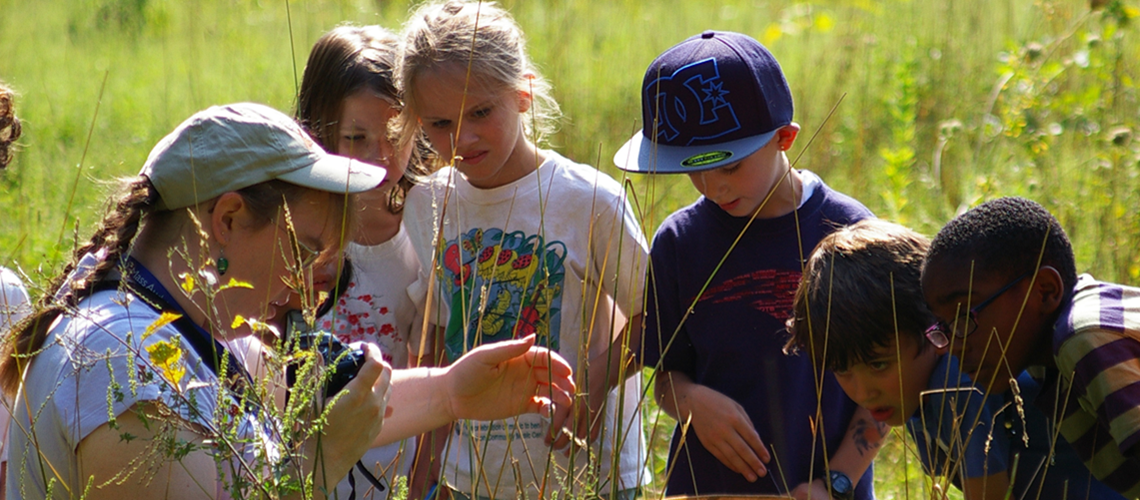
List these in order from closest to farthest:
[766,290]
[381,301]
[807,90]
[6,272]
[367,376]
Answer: [367,376]
[766,290]
[6,272]
[381,301]
[807,90]

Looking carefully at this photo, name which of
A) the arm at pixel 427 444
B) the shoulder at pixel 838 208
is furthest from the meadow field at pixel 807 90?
the arm at pixel 427 444

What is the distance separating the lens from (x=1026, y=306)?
5.43ft

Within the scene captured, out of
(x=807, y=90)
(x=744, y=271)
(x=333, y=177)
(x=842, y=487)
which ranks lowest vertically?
(x=807, y=90)

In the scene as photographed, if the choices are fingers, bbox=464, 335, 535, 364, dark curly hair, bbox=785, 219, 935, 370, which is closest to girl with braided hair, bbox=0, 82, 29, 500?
fingers, bbox=464, 335, 535, 364

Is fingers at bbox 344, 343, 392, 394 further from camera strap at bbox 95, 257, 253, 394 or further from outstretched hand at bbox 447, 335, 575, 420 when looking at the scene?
outstretched hand at bbox 447, 335, 575, 420

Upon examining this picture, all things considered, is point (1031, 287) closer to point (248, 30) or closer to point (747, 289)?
point (747, 289)

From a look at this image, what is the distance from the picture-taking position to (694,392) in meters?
2.19

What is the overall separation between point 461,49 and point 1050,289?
55.4 inches

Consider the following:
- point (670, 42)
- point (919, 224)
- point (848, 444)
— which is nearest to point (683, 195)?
point (919, 224)

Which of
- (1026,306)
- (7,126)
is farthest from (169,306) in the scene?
(1026,306)

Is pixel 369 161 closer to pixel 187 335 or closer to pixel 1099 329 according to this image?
pixel 187 335

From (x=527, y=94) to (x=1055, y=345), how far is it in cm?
143

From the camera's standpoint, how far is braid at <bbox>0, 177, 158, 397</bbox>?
159 cm

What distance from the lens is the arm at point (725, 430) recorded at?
212 centimetres
